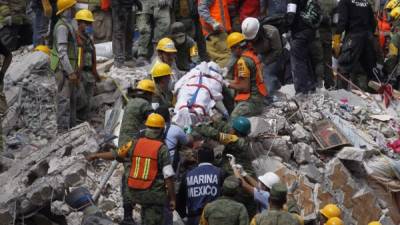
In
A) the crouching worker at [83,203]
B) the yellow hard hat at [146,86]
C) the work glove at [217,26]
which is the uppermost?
the work glove at [217,26]

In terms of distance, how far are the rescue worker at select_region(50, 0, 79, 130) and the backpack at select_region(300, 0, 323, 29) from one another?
3610mm

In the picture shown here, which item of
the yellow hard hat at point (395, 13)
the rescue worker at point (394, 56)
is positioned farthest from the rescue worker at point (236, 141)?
the yellow hard hat at point (395, 13)

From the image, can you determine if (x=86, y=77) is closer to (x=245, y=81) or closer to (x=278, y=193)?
(x=245, y=81)

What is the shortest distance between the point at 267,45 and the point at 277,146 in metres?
1.63

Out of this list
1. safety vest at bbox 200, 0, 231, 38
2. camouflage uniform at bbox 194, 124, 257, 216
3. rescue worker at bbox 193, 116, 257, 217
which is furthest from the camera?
safety vest at bbox 200, 0, 231, 38

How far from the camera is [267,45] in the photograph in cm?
1588

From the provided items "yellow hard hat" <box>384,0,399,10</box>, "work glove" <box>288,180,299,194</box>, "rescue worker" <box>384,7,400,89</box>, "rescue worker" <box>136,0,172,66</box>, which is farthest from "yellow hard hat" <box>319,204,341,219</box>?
"yellow hard hat" <box>384,0,399,10</box>

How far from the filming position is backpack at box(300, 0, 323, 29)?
1617cm

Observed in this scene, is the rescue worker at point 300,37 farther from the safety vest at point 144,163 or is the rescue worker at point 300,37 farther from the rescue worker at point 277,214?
the rescue worker at point 277,214

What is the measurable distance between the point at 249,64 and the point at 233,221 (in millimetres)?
3474

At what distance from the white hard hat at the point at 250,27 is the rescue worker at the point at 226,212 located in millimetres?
3993

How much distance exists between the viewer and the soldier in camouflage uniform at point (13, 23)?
52.4 ft

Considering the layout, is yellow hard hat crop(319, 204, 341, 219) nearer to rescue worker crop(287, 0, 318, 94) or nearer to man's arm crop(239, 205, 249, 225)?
man's arm crop(239, 205, 249, 225)

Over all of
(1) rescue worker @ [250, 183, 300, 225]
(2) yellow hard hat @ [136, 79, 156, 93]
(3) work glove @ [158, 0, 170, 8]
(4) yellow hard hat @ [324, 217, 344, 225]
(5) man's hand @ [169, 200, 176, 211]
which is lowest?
(4) yellow hard hat @ [324, 217, 344, 225]
